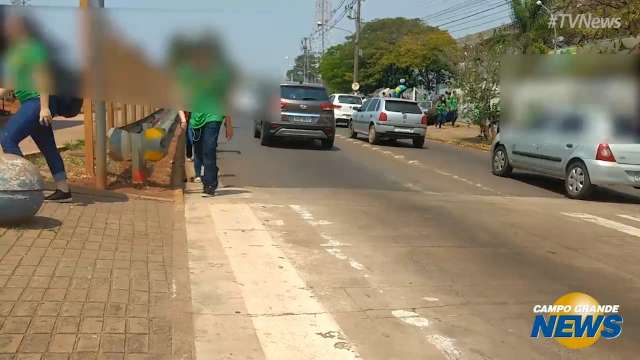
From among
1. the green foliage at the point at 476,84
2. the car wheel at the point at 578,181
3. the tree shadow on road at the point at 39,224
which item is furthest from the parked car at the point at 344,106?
the tree shadow on road at the point at 39,224

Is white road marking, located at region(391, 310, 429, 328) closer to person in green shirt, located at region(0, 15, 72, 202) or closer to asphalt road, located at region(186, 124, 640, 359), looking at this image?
asphalt road, located at region(186, 124, 640, 359)

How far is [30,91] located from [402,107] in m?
14.6

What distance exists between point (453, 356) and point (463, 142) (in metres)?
20.0

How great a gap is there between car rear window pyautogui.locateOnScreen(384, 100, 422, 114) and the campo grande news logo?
14.8 m

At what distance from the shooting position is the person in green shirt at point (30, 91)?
575 centimetres

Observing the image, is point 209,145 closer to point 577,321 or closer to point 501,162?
point 577,321

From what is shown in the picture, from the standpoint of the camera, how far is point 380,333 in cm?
421

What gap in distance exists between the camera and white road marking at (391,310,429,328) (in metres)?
4.41

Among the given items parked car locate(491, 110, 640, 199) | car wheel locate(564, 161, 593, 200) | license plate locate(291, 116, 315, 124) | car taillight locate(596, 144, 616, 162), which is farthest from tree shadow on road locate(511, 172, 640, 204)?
license plate locate(291, 116, 315, 124)

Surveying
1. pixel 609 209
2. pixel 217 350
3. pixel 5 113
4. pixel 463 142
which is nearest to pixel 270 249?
pixel 217 350

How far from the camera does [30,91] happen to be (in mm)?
6359

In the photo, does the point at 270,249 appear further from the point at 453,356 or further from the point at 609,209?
the point at 609,209

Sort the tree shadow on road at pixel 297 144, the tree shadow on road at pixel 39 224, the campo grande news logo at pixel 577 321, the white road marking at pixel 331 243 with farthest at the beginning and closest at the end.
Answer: the tree shadow on road at pixel 297 144 < the white road marking at pixel 331 243 < the tree shadow on road at pixel 39 224 < the campo grande news logo at pixel 577 321

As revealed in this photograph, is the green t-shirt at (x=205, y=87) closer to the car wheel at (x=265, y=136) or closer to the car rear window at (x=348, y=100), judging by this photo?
the car wheel at (x=265, y=136)
